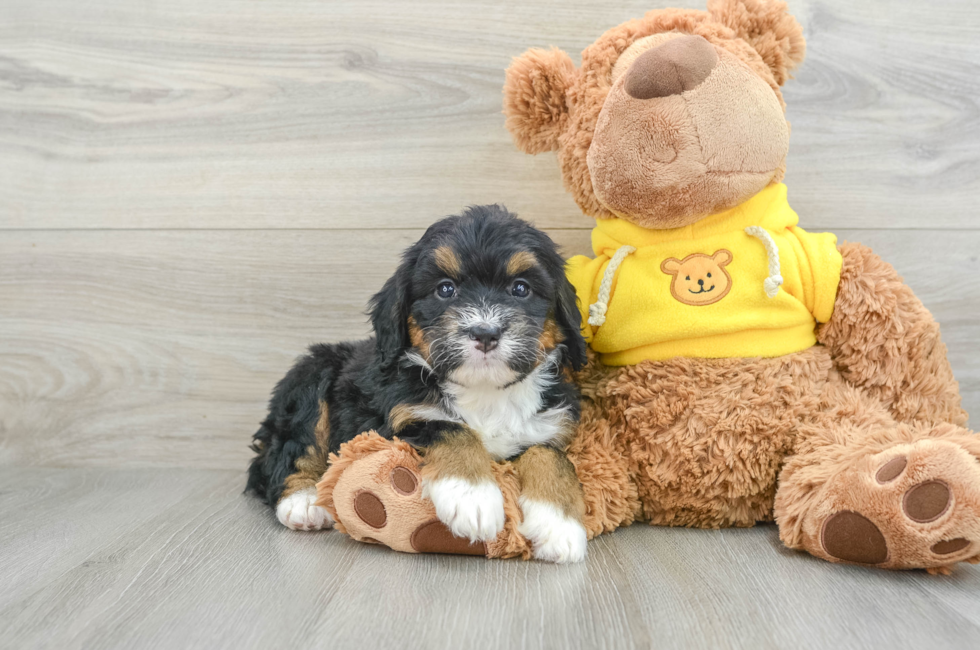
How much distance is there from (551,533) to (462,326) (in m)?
0.54

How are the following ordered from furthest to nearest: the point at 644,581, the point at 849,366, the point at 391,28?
the point at 391,28, the point at 849,366, the point at 644,581

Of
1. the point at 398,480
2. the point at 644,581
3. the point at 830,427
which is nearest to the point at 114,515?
the point at 398,480

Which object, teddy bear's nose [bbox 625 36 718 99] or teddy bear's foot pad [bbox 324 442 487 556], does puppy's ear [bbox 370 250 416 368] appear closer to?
teddy bear's foot pad [bbox 324 442 487 556]

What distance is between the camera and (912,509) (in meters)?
1.46

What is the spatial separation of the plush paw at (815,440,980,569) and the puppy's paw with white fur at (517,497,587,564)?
1.92 ft

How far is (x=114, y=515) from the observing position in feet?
7.11

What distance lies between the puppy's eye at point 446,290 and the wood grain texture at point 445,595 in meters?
0.65

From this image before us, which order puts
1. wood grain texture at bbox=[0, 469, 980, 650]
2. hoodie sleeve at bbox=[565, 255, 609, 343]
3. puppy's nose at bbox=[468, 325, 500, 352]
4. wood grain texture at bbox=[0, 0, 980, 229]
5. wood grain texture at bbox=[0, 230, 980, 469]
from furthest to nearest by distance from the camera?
wood grain texture at bbox=[0, 230, 980, 469] < wood grain texture at bbox=[0, 0, 980, 229] < hoodie sleeve at bbox=[565, 255, 609, 343] < puppy's nose at bbox=[468, 325, 500, 352] < wood grain texture at bbox=[0, 469, 980, 650]

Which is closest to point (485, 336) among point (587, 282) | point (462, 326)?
point (462, 326)

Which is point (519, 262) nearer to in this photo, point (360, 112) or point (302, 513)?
point (302, 513)

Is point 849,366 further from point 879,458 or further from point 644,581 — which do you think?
point 644,581

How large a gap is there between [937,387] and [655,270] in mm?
816

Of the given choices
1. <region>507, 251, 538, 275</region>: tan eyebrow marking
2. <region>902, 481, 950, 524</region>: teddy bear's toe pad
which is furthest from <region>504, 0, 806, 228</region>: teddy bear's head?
<region>902, 481, 950, 524</region>: teddy bear's toe pad

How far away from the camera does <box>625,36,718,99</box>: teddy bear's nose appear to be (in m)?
1.72
